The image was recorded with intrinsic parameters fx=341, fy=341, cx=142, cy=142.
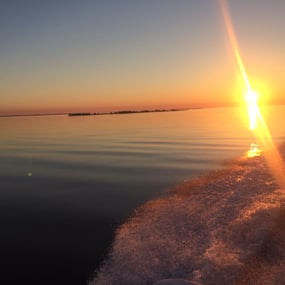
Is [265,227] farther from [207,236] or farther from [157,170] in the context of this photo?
[157,170]

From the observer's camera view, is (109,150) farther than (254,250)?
Yes

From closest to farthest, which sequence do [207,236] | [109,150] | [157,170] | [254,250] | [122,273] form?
Result: [122,273] → [254,250] → [207,236] → [157,170] → [109,150]

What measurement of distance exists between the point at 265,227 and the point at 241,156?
14.2m

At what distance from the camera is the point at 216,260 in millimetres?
7465

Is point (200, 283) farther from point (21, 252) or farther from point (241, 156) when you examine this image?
point (241, 156)

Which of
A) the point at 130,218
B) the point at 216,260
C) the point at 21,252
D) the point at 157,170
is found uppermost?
the point at 157,170

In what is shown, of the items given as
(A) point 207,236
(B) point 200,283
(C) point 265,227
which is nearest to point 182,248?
(A) point 207,236

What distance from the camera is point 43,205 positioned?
12992 mm

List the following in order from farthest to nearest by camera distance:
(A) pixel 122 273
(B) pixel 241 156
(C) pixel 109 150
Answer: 1. (C) pixel 109 150
2. (B) pixel 241 156
3. (A) pixel 122 273

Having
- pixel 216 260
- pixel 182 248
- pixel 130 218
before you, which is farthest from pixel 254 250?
pixel 130 218

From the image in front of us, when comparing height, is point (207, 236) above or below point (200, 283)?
above

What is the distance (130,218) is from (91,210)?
1.88 m

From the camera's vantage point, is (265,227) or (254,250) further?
(265,227)

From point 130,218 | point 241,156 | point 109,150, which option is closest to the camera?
point 130,218
